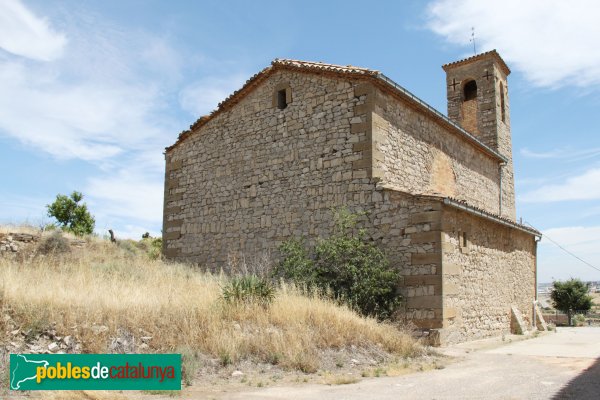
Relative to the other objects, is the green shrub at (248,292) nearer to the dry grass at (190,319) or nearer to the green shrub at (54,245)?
the dry grass at (190,319)

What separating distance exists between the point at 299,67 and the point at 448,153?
5.60 m

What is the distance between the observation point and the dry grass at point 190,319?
26.1ft

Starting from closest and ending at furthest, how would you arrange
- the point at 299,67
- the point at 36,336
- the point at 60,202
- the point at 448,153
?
the point at 36,336 → the point at 299,67 → the point at 448,153 → the point at 60,202

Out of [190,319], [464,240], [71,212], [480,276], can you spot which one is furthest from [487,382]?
[71,212]

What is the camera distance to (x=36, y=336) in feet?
24.5

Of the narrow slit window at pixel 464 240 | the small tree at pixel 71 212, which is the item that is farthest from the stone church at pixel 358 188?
the small tree at pixel 71 212

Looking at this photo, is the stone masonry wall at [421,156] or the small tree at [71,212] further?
the small tree at [71,212]

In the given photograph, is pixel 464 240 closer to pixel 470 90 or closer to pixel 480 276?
pixel 480 276

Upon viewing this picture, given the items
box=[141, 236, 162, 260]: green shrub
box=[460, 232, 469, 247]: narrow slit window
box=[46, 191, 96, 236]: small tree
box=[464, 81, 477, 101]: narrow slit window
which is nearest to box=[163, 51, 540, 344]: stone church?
box=[460, 232, 469, 247]: narrow slit window

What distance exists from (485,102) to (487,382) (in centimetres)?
1711

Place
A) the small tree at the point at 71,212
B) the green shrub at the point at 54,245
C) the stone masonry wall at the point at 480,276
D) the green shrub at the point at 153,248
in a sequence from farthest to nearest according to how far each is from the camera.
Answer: the small tree at the point at 71,212
the green shrub at the point at 153,248
the green shrub at the point at 54,245
the stone masonry wall at the point at 480,276

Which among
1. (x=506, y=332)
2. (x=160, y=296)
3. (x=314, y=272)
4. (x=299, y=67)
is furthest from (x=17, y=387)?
(x=506, y=332)

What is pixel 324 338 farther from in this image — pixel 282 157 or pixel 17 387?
pixel 282 157

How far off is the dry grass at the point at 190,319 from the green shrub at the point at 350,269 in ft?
3.94
